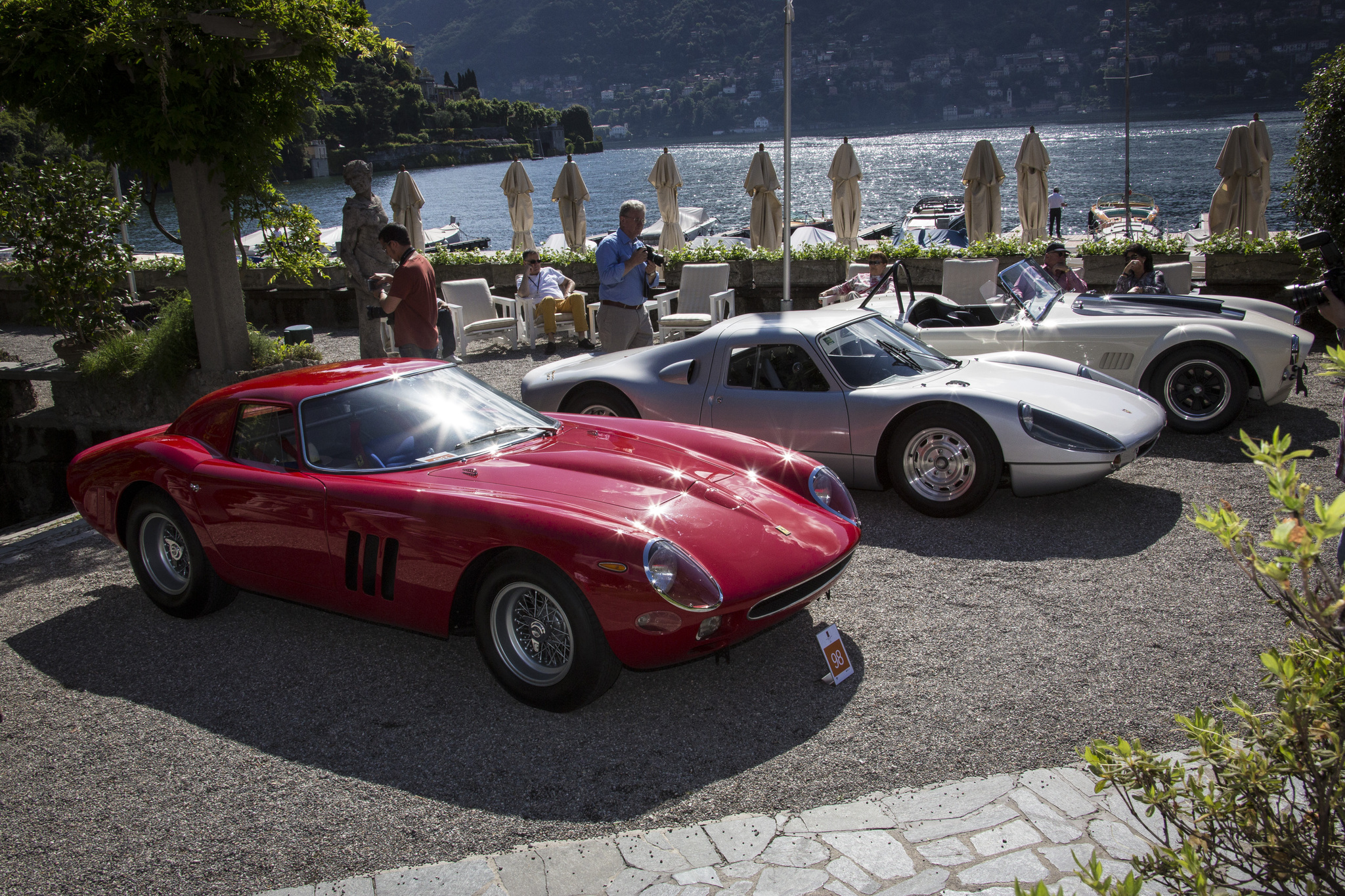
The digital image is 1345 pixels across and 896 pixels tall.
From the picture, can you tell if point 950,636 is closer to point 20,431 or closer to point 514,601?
point 514,601

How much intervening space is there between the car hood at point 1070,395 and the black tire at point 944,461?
28cm

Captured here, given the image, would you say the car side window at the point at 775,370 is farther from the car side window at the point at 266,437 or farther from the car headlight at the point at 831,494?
the car side window at the point at 266,437

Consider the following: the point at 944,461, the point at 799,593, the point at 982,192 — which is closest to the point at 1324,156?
the point at 982,192

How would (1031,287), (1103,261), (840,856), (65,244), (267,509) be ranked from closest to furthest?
(840,856) → (267,509) → (1031,287) → (65,244) → (1103,261)

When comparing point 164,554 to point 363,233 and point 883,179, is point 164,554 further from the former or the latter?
point 883,179

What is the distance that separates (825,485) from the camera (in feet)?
15.6

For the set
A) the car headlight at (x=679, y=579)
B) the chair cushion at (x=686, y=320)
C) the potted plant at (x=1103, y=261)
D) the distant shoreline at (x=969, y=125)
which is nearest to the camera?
the car headlight at (x=679, y=579)

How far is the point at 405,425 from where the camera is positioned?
15.2 ft

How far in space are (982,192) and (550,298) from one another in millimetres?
6550

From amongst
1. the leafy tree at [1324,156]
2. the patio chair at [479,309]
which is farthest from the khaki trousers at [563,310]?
the leafy tree at [1324,156]

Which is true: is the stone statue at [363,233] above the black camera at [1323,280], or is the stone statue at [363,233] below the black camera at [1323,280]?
above

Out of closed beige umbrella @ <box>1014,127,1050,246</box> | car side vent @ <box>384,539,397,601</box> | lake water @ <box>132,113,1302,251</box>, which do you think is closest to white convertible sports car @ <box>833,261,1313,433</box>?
car side vent @ <box>384,539,397,601</box>

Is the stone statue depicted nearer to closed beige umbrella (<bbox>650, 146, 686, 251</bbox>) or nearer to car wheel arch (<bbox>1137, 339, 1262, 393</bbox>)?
closed beige umbrella (<bbox>650, 146, 686, 251</bbox>)

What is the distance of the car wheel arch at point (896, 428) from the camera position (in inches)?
225
